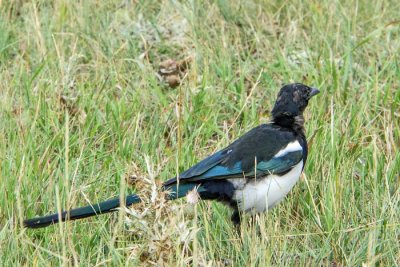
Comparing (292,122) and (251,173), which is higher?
(292,122)

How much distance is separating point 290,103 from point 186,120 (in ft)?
2.28

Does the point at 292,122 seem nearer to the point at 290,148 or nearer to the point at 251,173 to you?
the point at 290,148

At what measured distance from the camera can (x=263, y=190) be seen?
4.59m

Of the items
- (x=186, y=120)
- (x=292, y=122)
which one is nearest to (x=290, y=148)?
(x=292, y=122)

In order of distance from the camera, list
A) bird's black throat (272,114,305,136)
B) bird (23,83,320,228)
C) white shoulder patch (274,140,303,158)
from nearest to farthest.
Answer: bird (23,83,320,228) → white shoulder patch (274,140,303,158) → bird's black throat (272,114,305,136)

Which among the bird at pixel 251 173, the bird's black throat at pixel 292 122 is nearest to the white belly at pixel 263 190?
the bird at pixel 251 173

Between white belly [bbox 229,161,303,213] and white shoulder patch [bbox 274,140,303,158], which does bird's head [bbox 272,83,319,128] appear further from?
white belly [bbox 229,161,303,213]

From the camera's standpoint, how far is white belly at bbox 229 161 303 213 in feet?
14.9

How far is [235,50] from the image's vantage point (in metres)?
6.30

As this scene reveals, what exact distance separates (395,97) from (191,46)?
1.47 m

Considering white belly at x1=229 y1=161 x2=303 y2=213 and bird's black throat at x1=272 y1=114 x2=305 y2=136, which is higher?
bird's black throat at x1=272 y1=114 x2=305 y2=136

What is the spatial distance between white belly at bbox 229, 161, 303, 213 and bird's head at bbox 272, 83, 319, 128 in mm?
362

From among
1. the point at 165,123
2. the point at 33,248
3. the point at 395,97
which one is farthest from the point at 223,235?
the point at 395,97

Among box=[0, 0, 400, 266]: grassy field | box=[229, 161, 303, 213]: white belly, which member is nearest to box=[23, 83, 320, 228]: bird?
box=[229, 161, 303, 213]: white belly
